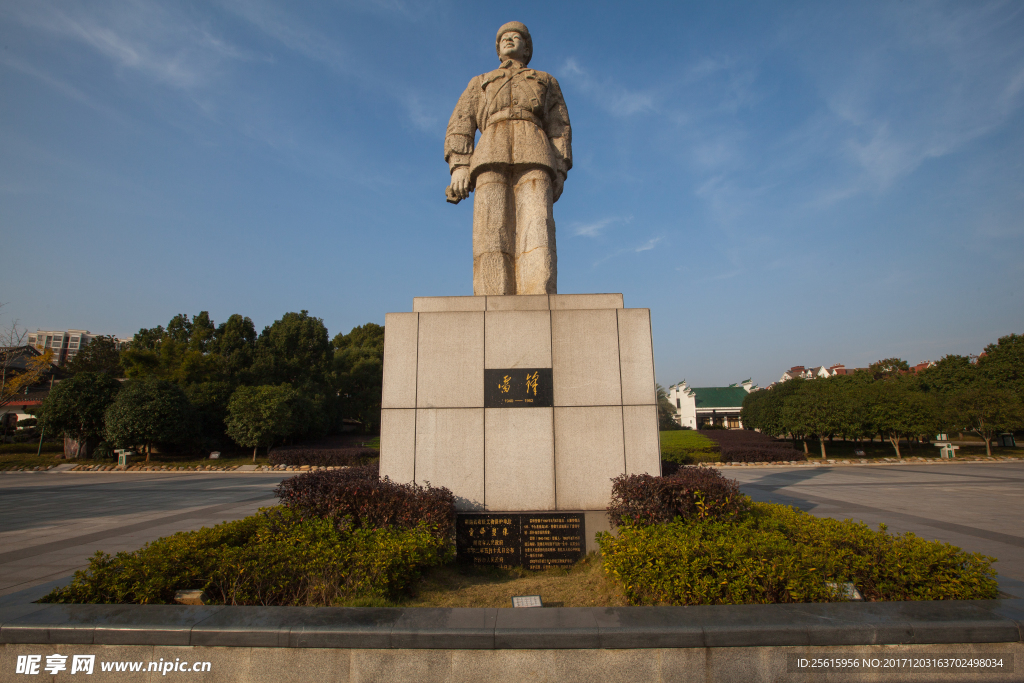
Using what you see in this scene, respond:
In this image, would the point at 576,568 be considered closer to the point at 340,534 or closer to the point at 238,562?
the point at 340,534

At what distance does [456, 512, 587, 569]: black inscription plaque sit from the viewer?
4117 millimetres

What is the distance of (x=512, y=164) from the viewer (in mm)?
5320

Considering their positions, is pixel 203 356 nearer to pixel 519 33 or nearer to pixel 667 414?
pixel 519 33

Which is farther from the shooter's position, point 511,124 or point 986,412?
point 986,412

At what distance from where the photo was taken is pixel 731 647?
2.25 metres

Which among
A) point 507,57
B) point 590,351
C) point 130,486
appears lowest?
point 130,486

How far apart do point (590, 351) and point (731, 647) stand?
8.55ft

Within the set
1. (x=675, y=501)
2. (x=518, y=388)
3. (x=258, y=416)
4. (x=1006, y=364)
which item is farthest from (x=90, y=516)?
(x=1006, y=364)

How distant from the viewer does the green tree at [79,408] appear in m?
19.0

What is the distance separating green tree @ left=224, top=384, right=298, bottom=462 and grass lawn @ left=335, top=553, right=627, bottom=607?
60.8 feet

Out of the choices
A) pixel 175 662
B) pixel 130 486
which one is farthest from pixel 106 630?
pixel 130 486

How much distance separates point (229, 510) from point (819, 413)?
70.4 ft

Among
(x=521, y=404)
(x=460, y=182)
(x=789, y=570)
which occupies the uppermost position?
(x=460, y=182)

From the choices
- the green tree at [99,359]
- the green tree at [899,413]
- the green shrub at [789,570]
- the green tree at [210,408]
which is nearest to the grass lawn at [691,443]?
the green tree at [899,413]
